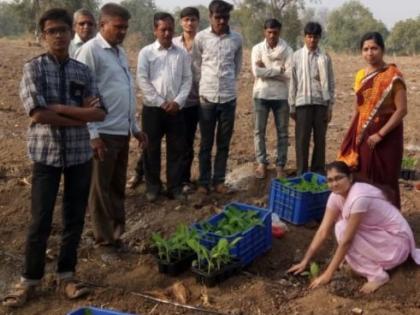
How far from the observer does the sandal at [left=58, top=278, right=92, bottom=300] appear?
416 cm

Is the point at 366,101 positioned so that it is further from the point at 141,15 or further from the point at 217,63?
the point at 141,15

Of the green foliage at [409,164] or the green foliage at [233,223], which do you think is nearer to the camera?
the green foliage at [233,223]

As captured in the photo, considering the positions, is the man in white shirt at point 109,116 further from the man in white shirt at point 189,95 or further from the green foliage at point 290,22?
the green foliage at point 290,22

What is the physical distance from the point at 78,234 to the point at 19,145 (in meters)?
4.35

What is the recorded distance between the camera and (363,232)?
446cm

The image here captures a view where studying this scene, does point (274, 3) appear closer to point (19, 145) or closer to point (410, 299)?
point (19, 145)

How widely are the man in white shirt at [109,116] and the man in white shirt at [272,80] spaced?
1961mm

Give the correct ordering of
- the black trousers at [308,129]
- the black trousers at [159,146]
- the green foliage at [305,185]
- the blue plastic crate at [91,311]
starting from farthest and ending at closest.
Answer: the black trousers at [308,129] → the black trousers at [159,146] → the green foliage at [305,185] → the blue plastic crate at [91,311]

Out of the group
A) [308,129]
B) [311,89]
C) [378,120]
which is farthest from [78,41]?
[378,120]

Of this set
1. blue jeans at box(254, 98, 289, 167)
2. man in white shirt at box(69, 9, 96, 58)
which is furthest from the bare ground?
man in white shirt at box(69, 9, 96, 58)

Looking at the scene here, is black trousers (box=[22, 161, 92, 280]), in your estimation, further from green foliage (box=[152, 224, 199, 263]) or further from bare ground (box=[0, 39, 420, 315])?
green foliage (box=[152, 224, 199, 263])

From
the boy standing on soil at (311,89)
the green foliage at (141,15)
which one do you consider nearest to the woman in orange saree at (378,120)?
the boy standing on soil at (311,89)

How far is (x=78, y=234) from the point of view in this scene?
13.7 ft

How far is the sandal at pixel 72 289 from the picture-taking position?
4.16 meters
